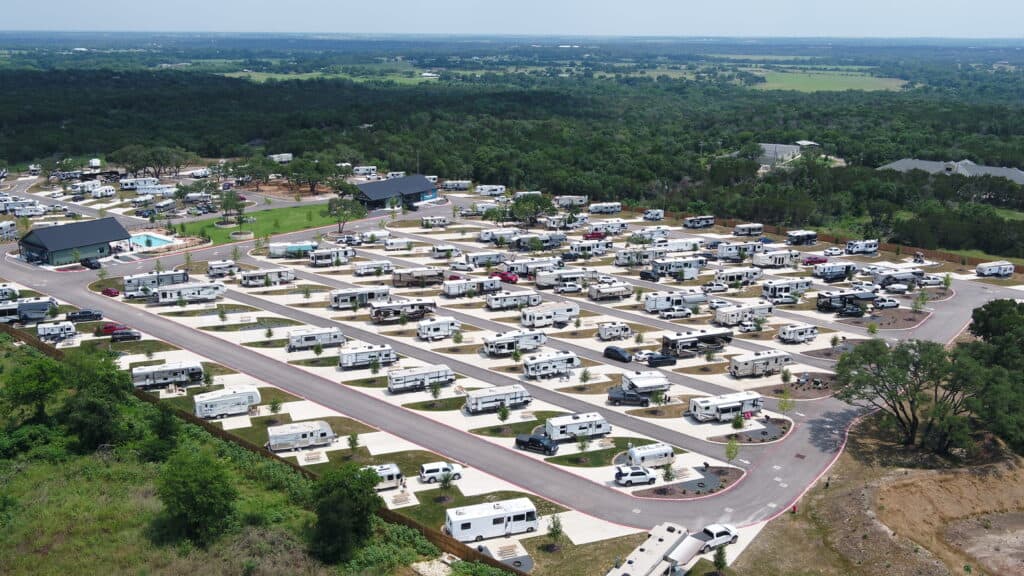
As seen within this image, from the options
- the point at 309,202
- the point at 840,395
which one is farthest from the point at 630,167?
the point at 840,395

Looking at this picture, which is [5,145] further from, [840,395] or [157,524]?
[840,395]

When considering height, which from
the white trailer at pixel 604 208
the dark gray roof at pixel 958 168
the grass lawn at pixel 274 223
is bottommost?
the grass lawn at pixel 274 223

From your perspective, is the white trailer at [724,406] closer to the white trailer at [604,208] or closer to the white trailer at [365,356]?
the white trailer at [365,356]

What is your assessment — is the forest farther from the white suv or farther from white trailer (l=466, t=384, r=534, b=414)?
the white suv

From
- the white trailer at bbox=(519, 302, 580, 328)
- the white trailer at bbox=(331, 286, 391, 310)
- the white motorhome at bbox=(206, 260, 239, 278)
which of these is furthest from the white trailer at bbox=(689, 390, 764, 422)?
the white motorhome at bbox=(206, 260, 239, 278)

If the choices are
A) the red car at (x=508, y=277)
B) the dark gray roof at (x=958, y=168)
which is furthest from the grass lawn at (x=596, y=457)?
the dark gray roof at (x=958, y=168)
